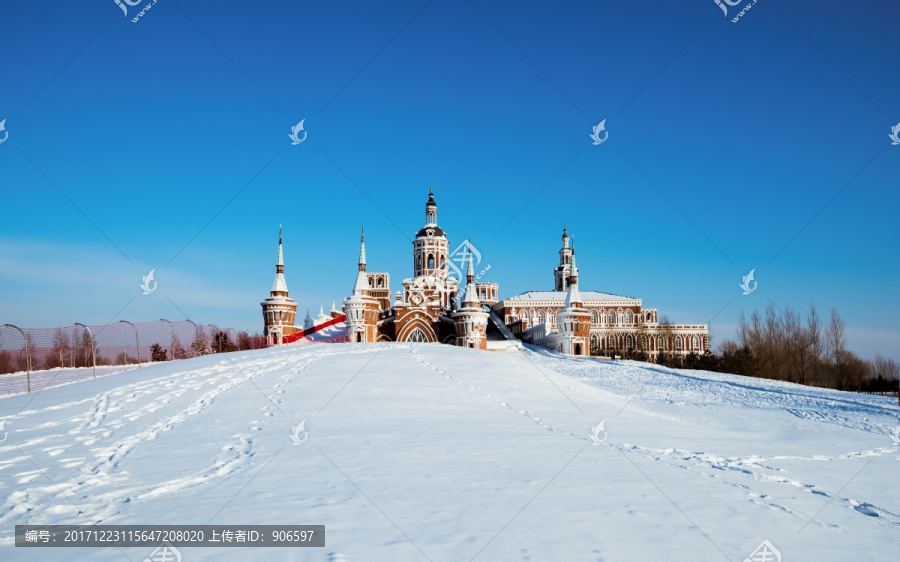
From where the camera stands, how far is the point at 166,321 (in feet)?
90.1

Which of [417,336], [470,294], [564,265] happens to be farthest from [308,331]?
[564,265]

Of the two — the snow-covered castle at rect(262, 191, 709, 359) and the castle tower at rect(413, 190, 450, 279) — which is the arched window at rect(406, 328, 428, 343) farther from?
the castle tower at rect(413, 190, 450, 279)

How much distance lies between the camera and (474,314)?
53562mm

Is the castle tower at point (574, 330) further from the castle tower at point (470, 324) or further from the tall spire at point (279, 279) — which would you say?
the tall spire at point (279, 279)

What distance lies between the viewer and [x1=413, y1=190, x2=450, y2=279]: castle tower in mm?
75000

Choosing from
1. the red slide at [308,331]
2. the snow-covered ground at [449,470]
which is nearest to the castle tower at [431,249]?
the red slide at [308,331]

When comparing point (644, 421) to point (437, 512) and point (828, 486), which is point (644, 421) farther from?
point (437, 512)

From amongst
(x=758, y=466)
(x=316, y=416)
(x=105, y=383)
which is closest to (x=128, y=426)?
(x=316, y=416)

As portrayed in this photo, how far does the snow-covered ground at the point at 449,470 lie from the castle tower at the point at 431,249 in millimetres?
56266

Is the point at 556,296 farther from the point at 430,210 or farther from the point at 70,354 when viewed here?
the point at 70,354

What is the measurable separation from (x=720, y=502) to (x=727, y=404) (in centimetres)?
1317

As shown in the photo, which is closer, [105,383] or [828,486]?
[828,486]

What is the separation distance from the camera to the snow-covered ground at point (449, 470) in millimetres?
6211

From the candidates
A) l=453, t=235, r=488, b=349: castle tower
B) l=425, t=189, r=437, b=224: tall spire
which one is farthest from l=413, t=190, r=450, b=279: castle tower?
l=453, t=235, r=488, b=349: castle tower
